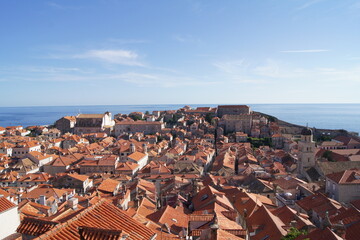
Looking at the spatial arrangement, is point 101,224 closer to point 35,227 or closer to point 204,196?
point 35,227

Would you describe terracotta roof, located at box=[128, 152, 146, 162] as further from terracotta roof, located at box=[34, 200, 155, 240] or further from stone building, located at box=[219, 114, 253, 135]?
terracotta roof, located at box=[34, 200, 155, 240]

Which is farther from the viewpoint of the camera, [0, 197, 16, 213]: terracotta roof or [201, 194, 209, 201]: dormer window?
[201, 194, 209, 201]: dormer window

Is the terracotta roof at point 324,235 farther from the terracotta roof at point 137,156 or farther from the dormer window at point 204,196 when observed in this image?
the terracotta roof at point 137,156

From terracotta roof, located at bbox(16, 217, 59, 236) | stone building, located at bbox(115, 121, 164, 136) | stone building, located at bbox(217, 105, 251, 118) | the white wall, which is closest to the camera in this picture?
terracotta roof, located at bbox(16, 217, 59, 236)

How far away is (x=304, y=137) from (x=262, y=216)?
19.9 metres

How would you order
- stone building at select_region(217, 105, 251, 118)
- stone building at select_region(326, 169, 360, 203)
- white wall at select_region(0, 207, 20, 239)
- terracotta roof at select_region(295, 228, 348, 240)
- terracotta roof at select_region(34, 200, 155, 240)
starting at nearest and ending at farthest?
terracotta roof at select_region(34, 200, 155, 240) → white wall at select_region(0, 207, 20, 239) → terracotta roof at select_region(295, 228, 348, 240) → stone building at select_region(326, 169, 360, 203) → stone building at select_region(217, 105, 251, 118)

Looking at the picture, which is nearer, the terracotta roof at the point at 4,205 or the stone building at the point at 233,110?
the terracotta roof at the point at 4,205

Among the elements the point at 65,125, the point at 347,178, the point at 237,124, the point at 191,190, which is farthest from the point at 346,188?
the point at 65,125

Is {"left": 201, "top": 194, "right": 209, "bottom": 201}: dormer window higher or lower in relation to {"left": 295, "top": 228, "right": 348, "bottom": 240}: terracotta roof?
lower

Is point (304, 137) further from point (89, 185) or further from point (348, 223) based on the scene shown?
point (89, 185)

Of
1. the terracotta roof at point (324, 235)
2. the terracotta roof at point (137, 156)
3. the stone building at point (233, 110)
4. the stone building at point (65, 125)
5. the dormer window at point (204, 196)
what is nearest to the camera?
the terracotta roof at point (324, 235)

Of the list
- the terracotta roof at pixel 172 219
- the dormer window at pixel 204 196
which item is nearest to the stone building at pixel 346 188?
the dormer window at pixel 204 196

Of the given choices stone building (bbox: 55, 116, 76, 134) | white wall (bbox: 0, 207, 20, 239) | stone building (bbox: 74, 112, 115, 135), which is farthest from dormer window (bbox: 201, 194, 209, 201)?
stone building (bbox: 55, 116, 76, 134)

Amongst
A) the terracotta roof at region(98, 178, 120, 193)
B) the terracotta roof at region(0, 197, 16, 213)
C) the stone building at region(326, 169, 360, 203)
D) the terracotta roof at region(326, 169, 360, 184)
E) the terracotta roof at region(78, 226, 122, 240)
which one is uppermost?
the terracotta roof at region(78, 226, 122, 240)
